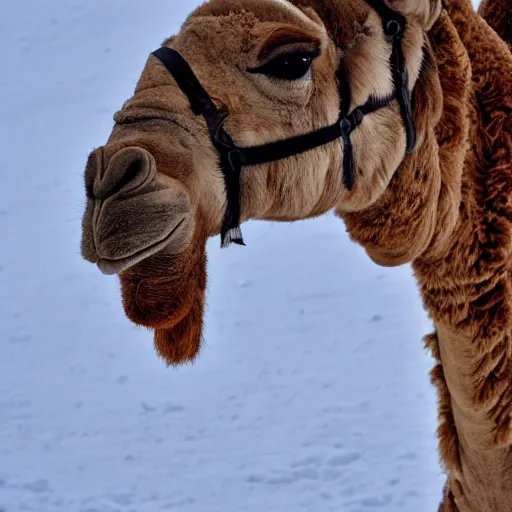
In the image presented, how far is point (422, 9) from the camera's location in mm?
2967

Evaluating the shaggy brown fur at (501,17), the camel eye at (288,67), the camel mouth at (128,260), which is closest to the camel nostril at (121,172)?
the camel mouth at (128,260)

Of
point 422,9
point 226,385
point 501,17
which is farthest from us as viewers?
point 226,385

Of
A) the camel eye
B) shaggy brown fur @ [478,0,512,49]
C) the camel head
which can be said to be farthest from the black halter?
shaggy brown fur @ [478,0,512,49]

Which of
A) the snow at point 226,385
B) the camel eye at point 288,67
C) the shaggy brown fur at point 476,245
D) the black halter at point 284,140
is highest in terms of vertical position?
the camel eye at point 288,67

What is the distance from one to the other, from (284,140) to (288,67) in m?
0.19

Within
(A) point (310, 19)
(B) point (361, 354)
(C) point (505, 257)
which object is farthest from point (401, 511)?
(A) point (310, 19)

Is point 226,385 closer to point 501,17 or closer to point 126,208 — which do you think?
point 501,17

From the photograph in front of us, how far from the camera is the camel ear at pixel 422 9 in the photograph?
290cm

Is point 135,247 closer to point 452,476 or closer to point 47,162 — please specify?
point 452,476

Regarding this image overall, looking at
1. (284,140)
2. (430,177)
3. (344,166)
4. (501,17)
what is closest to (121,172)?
(284,140)

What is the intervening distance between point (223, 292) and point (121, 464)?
252 cm

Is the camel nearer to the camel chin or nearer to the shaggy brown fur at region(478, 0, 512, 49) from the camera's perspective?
the camel chin

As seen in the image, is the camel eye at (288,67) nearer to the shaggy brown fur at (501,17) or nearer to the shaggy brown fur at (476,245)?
the shaggy brown fur at (476,245)

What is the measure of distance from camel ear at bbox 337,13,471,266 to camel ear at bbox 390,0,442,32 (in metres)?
0.08
